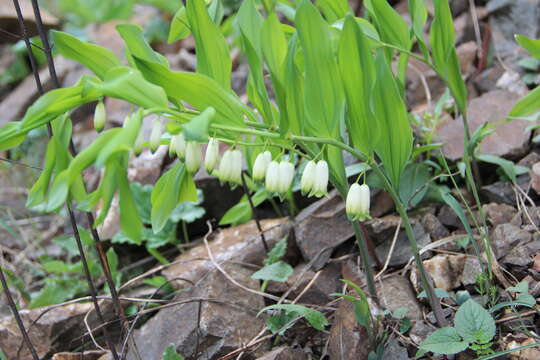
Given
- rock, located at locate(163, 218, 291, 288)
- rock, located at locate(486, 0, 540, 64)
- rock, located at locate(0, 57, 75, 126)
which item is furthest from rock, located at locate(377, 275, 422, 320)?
rock, located at locate(0, 57, 75, 126)

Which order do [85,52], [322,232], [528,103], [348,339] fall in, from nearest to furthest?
[85,52], [348,339], [528,103], [322,232]

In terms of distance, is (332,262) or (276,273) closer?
(276,273)

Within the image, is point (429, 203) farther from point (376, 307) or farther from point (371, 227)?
point (376, 307)

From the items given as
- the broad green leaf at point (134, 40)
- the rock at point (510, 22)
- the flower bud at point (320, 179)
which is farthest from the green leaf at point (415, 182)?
the rock at point (510, 22)

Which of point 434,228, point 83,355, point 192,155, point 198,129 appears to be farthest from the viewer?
point 434,228

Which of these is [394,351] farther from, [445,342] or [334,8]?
[334,8]

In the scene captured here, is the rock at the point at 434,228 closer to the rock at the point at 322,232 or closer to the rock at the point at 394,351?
the rock at the point at 322,232

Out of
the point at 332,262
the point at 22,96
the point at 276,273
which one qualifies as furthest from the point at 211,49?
the point at 22,96
